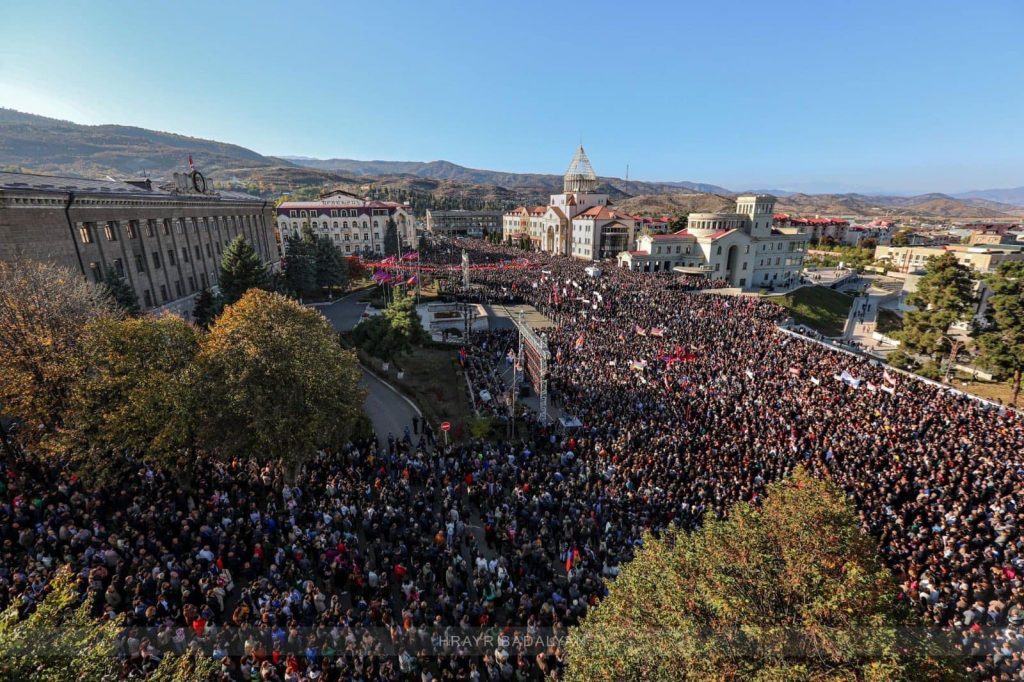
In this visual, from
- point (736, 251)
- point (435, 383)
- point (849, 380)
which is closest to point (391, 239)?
point (736, 251)

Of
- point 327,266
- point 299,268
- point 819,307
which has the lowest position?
point 819,307

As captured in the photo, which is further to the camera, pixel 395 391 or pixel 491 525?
pixel 395 391

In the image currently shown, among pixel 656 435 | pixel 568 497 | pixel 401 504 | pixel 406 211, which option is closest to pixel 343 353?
pixel 401 504

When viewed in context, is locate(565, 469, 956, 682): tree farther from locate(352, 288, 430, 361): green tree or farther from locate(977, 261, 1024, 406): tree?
locate(977, 261, 1024, 406): tree

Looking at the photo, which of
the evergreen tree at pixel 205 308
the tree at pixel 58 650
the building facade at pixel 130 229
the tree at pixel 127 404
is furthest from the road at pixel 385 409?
→ the building facade at pixel 130 229

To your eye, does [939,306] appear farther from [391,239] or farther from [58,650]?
[391,239]

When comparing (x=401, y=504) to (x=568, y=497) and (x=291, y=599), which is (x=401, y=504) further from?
(x=568, y=497)

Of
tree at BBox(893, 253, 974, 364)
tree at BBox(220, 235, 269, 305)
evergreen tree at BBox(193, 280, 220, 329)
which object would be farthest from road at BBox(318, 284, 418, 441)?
tree at BBox(893, 253, 974, 364)
